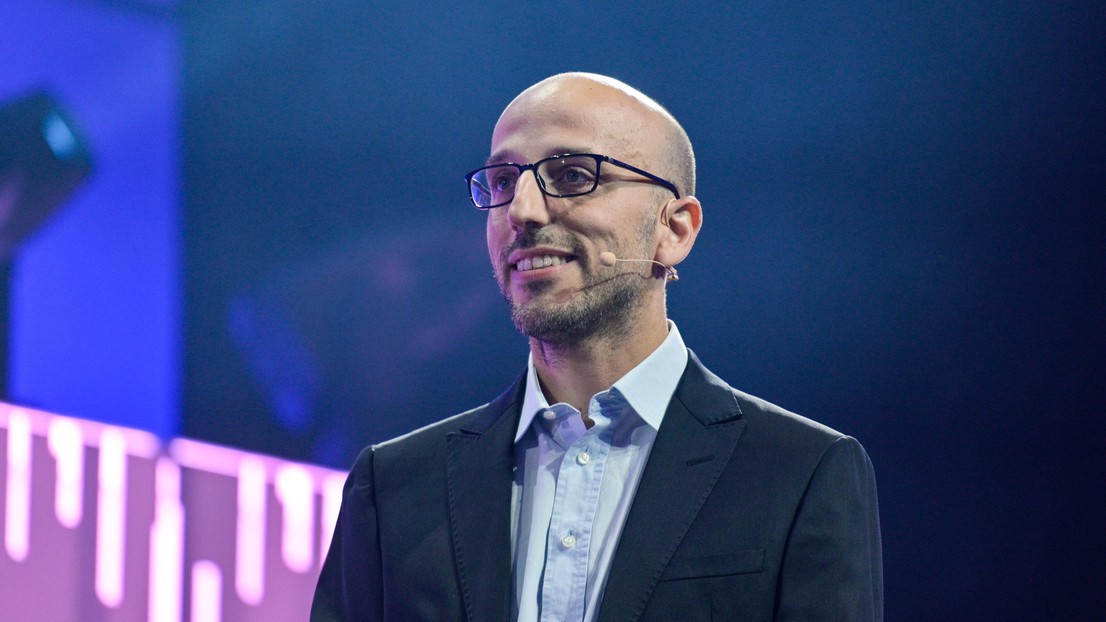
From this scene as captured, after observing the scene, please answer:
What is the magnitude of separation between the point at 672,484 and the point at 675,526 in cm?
6

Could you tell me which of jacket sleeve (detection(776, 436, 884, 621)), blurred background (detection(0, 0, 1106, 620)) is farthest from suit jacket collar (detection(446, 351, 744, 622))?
blurred background (detection(0, 0, 1106, 620))

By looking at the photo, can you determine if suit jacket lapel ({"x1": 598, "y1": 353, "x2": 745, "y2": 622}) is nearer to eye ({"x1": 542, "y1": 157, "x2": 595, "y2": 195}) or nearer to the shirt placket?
the shirt placket

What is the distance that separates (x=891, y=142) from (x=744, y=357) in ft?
1.94

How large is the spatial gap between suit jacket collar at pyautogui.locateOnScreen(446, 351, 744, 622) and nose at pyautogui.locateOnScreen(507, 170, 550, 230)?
0.30 m

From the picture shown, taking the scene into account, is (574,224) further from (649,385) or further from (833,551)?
(833,551)

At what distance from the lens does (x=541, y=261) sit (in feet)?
4.87

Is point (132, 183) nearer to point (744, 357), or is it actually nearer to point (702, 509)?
point (744, 357)

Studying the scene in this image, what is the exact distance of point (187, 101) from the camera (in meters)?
2.77

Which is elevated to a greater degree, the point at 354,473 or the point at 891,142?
the point at 891,142

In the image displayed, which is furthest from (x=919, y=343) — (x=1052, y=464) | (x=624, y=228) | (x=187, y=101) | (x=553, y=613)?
(x=187, y=101)

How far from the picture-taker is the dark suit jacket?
1314mm

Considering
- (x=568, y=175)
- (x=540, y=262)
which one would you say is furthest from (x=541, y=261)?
(x=568, y=175)

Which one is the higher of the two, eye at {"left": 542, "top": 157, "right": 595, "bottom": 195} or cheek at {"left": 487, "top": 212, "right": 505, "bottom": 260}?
eye at {"left": 542, "top": 157, "right": 595, "bottom": 195}

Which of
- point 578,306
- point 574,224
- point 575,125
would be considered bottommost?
point 578,306
